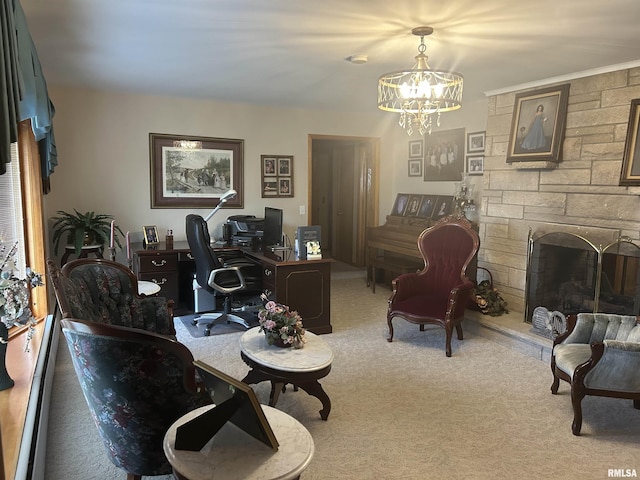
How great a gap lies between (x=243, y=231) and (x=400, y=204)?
2.39 metres

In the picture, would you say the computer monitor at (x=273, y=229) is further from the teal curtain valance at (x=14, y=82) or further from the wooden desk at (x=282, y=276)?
the teal curtain valance at (x=14, y=82)

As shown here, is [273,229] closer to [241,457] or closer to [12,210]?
[12,210]

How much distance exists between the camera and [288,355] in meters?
2.71

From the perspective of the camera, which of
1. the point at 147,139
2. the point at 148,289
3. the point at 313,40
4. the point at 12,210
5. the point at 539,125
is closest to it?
the point at 313,40

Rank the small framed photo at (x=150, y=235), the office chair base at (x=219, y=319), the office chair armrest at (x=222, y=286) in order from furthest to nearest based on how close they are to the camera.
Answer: the small framed photo at (x=150, y=235), the office chair base at (x=219, y=319), the office chair armrest at (x=222, y=286)

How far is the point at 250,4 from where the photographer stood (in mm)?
2490

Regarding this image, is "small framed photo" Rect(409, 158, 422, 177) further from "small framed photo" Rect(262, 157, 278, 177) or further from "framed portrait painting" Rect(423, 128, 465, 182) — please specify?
"small framed photo" Rect(262, 157, 278, 177)

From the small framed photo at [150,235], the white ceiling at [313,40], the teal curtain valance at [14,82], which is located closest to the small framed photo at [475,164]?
the white ceiling at [313,40]

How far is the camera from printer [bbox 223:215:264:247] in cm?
536

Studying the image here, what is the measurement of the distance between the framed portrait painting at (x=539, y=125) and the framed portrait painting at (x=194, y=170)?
315cm

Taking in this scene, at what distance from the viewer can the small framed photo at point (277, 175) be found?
5.95 m

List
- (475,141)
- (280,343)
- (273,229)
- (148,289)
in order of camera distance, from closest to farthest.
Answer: (280,343) → (148,289) → (273,229) → (475,141)

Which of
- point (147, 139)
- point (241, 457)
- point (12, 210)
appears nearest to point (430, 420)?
point (241, 457)

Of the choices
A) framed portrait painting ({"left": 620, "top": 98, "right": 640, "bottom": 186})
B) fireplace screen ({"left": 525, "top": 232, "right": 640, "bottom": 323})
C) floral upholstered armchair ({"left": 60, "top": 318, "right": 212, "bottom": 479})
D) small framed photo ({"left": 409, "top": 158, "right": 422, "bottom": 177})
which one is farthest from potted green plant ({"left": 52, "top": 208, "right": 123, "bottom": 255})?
framed portrait painting ({"left": 620, "top": 98, "right": 640, "bottom": 186})
